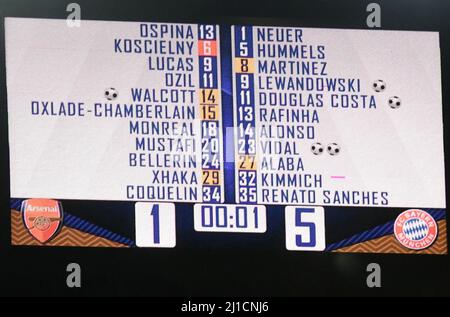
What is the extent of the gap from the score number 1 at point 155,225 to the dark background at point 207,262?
0.14 ft

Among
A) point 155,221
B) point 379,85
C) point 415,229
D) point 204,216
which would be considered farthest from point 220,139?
point 415,229

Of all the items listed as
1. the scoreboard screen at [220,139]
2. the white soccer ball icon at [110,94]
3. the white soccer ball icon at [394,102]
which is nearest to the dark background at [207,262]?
the scoreboard screen at [220,139]

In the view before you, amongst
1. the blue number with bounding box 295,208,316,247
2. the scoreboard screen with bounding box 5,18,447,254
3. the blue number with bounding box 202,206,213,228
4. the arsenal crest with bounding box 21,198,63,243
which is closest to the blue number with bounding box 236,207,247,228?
the scoreboard screen with bounding box 5,18,447,254

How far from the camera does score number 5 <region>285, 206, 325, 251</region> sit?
1028 centimetres

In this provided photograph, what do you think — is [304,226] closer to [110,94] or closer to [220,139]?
[220,139]

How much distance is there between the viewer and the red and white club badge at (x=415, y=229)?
10367mm

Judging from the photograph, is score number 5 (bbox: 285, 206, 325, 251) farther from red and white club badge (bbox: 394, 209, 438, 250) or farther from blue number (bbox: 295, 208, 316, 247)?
red and white club badge (bbox: 394, 209, 438, 250)

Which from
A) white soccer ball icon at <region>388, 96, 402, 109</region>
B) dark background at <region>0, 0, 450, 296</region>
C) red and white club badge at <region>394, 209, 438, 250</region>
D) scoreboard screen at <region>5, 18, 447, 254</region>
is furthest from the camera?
white soccer ball icon at <region>388, 96, 402, 109</region>

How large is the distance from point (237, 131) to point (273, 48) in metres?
0.42

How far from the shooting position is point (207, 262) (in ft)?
33.4

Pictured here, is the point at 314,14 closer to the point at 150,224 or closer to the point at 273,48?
the point at 273,48

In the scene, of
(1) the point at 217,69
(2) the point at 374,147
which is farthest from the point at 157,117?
(2) the point at 374,147

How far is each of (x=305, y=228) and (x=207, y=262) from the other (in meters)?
0.47

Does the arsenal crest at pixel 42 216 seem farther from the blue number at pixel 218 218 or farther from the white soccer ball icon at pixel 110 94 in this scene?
the blue number at pixel 218 218
